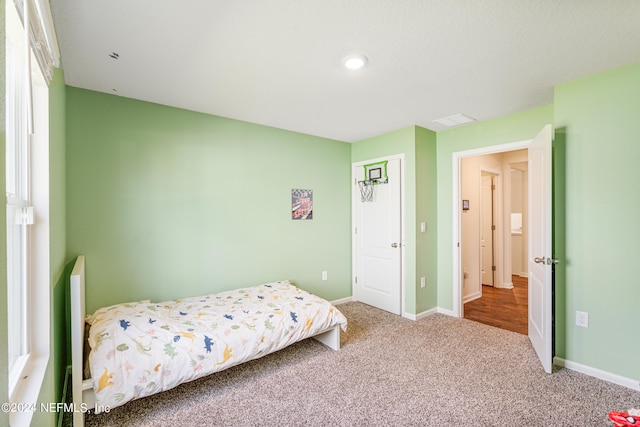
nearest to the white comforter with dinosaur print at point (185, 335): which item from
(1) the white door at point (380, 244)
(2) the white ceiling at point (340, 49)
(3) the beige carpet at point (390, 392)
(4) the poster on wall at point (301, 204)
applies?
(3) the beige carpet at point (390, 392)

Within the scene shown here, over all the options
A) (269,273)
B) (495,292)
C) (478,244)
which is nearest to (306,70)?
(269,273)

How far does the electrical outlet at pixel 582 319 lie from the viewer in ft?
7.73

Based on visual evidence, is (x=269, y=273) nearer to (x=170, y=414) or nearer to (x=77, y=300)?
(x=170, y=414)

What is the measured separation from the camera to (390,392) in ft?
7.05

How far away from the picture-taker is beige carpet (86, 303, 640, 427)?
1879mm

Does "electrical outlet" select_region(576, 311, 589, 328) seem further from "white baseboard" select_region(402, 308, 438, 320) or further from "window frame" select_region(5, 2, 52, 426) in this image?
"window frame" select_region(5, 2, 52, 426)

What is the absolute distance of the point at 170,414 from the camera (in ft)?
6.36

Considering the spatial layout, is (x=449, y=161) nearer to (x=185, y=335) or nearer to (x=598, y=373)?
(x=598, y=373)

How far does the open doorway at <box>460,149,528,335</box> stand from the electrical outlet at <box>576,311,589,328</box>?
3.09 ft

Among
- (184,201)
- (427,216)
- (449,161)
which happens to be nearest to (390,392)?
(427,216)

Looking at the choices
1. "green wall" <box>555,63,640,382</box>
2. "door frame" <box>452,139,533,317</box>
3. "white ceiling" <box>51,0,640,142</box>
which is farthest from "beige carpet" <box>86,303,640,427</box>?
"white ceiling" <box>51,0,640,142</box>

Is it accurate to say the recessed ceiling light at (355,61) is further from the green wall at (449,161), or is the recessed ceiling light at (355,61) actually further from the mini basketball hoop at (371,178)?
the green wall at (449,161)

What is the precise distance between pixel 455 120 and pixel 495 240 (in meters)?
2.92

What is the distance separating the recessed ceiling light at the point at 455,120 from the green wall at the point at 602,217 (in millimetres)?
869
